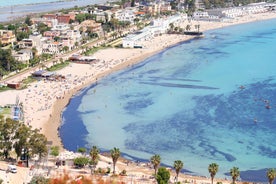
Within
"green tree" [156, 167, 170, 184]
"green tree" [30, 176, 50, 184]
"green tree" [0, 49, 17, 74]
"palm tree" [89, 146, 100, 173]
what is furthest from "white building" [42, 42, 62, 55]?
"green tree" [156, 167, 170, 184]

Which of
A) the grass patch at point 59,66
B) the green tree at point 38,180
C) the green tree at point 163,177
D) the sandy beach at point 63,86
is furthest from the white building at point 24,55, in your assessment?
the green tree at point 163,177

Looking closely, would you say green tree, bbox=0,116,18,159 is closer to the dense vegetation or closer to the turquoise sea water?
the dense vegetation

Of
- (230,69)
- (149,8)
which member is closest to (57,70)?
(230,69)

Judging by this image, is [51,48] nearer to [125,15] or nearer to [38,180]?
[125,15]

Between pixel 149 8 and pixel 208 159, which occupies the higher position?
pixel 149 8

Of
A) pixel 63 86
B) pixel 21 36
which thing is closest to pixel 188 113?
pixel 63 86

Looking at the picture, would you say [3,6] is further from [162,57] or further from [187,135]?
[187,135]
